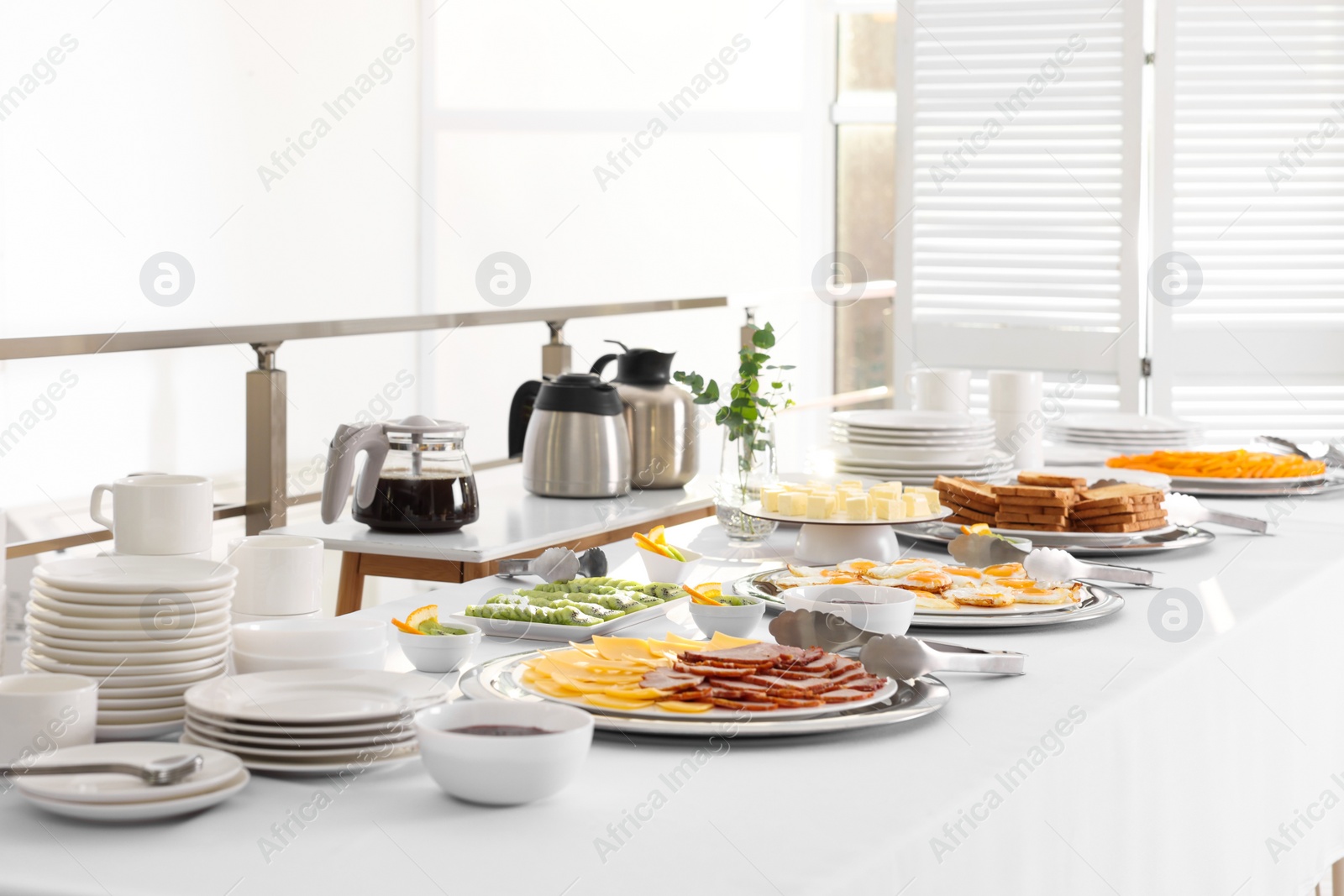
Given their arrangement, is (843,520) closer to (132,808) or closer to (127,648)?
(127,648)

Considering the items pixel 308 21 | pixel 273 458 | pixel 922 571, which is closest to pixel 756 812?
pixel 922 571

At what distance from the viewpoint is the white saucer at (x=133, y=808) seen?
79 cm

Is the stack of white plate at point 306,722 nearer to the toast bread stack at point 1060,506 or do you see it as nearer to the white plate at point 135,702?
the white plate at point 135,702

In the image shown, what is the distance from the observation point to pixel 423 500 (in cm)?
212

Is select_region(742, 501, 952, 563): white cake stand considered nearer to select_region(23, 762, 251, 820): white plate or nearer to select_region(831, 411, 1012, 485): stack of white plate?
select_region(831, 411, 1012, 485): stack of white plate

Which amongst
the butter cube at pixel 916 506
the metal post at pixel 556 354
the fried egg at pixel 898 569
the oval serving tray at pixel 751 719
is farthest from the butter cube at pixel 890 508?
the metal post at pixel 556 354

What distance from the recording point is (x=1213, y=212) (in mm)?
3863

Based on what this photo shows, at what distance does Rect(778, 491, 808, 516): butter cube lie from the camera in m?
1.65

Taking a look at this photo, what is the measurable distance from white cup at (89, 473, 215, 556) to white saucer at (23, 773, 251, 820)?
34cm

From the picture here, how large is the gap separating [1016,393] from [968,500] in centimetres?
55

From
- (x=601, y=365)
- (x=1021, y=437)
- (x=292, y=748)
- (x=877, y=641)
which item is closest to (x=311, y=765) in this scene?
(x=292, y=748)

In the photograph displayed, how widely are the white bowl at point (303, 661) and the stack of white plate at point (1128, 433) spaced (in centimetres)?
185

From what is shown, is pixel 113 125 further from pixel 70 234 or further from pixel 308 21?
pixel 308 21

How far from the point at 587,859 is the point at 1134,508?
117cm
